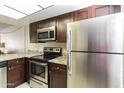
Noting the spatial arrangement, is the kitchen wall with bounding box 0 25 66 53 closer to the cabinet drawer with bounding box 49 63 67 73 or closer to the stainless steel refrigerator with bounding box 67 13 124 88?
the cabinet drawer with bounding box 49 63 67 73

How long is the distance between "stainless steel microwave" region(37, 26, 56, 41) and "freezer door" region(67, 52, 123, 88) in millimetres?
1079

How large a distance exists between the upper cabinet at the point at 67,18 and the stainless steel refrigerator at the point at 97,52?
413 millimetres

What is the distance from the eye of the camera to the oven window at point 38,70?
8.23 ft

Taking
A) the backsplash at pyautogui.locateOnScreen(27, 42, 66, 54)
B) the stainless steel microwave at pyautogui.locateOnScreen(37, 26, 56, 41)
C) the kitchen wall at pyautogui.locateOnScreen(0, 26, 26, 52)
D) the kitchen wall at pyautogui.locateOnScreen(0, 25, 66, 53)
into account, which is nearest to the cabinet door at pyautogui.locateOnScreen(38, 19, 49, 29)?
the stainless steel microwave at pyautogui.locateOnScreen(37, 26, 56, 41)

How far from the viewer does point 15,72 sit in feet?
8.87

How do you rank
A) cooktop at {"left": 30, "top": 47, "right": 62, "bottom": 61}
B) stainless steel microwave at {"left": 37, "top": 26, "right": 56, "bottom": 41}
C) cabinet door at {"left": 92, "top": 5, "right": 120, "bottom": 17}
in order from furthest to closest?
1. cooktop at {"left": 30, "top": 47, "right": 62, "bottom": 61}
2. stainless steel microwave at {"left": 37, "top": 26, "right": 56, "bottom": 41}
3. cabinet door at {"left": 92, "top": 5, "right": 120, "bottom": 17}

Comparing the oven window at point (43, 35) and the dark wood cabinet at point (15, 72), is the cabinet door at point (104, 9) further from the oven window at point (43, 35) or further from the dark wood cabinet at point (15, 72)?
the dark wood cabinet at point (15, 72)

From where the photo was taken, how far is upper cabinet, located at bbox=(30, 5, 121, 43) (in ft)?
5.68

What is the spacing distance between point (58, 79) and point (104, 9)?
1.41 m

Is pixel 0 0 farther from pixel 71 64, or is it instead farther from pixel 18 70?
pixel 18 70

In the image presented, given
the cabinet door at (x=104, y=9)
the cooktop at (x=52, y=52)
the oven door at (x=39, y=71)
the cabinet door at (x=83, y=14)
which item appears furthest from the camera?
the cooktop at (x=52, y=52)

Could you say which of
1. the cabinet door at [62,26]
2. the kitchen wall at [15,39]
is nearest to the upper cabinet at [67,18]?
the cabinet door at [62,26]

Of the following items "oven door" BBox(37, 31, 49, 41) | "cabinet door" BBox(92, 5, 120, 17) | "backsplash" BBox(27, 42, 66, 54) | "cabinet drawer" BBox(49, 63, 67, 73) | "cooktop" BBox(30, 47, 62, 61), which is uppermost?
"cabinet door" BBox(92, 5, 120, 17)

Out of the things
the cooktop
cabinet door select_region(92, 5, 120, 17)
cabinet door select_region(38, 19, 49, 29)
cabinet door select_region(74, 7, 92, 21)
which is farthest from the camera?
cabinet door select_region(38, 19, 49, 29)
